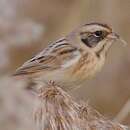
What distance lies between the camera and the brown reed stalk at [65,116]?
6.78 feet

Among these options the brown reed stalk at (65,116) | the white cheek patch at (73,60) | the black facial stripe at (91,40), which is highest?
the black facial stripe at (91,40)

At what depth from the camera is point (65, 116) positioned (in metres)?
2.12

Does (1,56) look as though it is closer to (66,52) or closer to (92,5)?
(66,52)

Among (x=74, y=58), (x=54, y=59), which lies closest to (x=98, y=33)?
(x=74, y=58)

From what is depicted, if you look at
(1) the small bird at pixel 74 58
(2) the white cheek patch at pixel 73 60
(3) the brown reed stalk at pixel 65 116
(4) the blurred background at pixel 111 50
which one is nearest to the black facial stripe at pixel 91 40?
(1) the small bird at pixel 74 58

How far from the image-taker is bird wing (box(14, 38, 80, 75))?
10.2 feet

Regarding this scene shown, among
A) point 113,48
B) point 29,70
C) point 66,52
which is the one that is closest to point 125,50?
point 113,48

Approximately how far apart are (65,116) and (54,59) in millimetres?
1083

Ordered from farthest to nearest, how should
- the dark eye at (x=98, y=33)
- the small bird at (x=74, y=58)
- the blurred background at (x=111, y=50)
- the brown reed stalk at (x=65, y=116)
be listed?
the blurred background at (x=111, y=50)
the dark eye at (x=98, y=33)
the small bird at (x=74, y=58)
the brown reed stalk at (x=65, y=116)

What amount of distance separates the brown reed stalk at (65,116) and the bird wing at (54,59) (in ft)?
2.51

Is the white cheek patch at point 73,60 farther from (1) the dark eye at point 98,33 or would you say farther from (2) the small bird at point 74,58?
(1) the dark eye at point 98,33

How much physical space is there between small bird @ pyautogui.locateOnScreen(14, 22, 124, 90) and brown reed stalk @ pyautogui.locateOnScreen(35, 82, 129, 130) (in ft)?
2.24

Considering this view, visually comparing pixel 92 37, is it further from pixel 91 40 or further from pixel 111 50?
pixel 111 50

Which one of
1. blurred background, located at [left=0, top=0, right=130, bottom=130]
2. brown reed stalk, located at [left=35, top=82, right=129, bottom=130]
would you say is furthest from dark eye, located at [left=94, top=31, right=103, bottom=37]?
brown reed stalk, located at [left=35, top=82, right=129, bottom=130]
